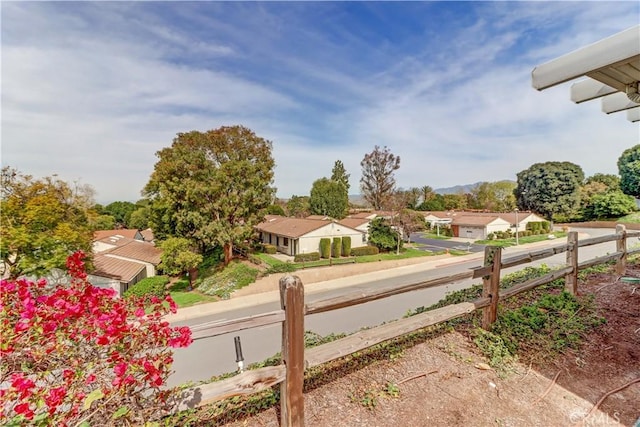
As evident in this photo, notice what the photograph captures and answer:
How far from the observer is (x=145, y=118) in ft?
37.8

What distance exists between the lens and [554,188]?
35969mm

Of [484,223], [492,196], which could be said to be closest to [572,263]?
[484,223]

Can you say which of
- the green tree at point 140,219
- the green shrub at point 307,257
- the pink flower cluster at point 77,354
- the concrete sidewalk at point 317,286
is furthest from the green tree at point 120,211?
the pink flower cluster at point 77,354

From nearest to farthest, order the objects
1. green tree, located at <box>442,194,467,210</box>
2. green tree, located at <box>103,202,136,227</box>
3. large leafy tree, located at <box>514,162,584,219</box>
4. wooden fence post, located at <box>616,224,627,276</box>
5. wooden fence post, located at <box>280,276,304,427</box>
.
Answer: wooden fence post, located at <box>280,276,304,427</box>
wooden fence post, located at <box>616,224,627,276</box>
large leafy tree, located at <box>514,162,584,219</box>
green tree, located at <box>103,202,136,227</box>
green tree, located at <box>442,194,467,210</box>

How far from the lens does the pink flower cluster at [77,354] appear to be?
1468 mm

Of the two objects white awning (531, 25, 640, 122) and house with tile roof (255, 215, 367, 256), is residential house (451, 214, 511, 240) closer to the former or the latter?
house with tile roof (255, 215, 367, 256)

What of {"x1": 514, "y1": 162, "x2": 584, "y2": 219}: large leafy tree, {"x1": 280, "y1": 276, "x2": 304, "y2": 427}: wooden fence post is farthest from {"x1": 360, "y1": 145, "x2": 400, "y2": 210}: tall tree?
{"x1": 280, "y1": 276, "x2": 304, "y2": 427}: wooden fence post

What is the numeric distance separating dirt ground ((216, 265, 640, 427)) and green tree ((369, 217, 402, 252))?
19.1 metres

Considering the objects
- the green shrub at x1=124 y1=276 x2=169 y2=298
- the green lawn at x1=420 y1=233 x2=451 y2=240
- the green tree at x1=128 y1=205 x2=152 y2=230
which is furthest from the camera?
Result: the green tree at x1=128 y1=205 x2=152 y2=230

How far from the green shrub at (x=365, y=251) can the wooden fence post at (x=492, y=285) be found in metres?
18.0

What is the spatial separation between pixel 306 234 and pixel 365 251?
4726 mm

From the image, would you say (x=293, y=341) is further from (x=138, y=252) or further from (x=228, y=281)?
(x=138, y=252)

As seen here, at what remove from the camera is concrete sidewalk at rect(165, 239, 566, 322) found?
12398mm

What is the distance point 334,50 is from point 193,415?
9625mm
